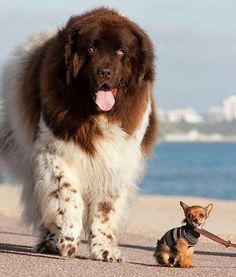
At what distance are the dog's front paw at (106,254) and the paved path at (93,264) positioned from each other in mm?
80

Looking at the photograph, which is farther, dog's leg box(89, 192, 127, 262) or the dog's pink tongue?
dog's leg box(89, 192, 127, 262)

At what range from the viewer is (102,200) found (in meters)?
9.00

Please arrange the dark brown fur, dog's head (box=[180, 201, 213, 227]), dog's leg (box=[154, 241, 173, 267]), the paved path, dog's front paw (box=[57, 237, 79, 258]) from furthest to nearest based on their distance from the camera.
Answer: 1. dog's front paw (box=[57, 237, 79, 258])
2. the dark brown fur
3. dog's leg (box=[154, 241, 173, 267])
4. dog's head (box=[180, 201, 213, 227])
5. the paved path

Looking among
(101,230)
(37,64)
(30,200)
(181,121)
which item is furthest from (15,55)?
(181,121)

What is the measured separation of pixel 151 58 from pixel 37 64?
116 centimetres

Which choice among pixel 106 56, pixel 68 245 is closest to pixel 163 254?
pixel 68 245

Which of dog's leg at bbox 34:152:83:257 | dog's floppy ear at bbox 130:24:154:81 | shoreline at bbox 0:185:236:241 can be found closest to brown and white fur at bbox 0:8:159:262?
dog's leg at bbox 34:152:83:257

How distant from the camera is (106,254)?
8641mm

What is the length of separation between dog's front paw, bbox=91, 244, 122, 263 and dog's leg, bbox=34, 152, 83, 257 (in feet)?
0.64

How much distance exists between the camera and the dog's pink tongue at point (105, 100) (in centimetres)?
845

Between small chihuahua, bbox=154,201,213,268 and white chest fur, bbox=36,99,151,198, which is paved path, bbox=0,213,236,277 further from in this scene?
white chest fur, bbox=36,99,151,198

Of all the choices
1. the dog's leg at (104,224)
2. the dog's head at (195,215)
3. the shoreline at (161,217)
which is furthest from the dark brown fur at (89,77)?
the shoreline at (161,217)

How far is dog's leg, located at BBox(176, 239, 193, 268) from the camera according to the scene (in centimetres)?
788

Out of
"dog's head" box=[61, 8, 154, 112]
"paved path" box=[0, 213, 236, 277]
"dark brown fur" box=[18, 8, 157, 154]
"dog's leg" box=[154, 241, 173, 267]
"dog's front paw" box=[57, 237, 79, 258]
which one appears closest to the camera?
"paved path" box=[0, 213, 236, 277]
